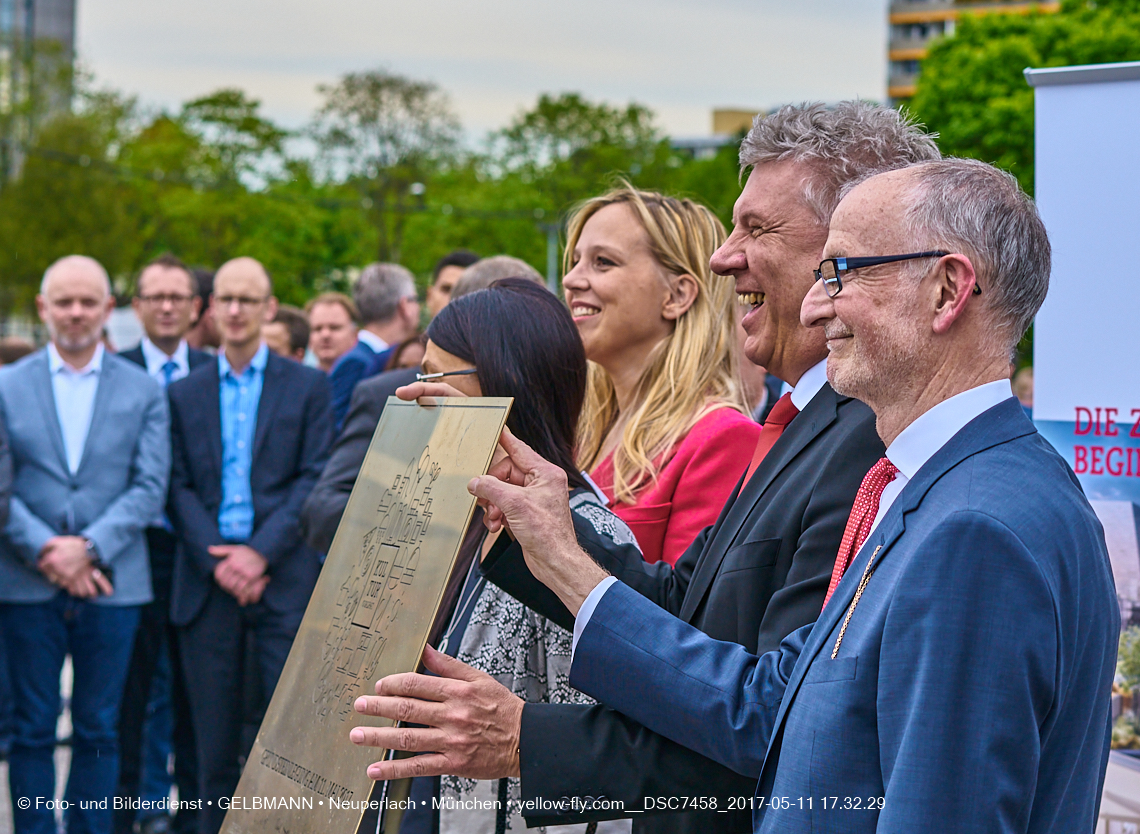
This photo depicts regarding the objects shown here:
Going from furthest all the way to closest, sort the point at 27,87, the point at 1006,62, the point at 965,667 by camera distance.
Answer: the point at 27,87
the point at 1006,62
the point at 965,667

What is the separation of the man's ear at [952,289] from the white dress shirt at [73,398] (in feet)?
16.1

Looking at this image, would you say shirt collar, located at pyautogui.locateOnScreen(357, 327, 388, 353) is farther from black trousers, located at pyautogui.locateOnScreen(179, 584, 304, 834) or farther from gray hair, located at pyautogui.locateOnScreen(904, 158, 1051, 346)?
gray hair, located at pyautogui.locateOnScreen(904, 158, 1051, 346)

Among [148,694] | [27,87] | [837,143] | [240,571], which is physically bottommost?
[148,694]

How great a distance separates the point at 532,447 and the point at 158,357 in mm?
5060

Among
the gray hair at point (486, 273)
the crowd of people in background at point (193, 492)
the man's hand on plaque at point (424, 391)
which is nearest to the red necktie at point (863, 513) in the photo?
the man's hand on plaque at point (424, 391)

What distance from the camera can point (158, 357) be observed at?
711 centimetres

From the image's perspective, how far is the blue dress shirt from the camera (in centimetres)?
577

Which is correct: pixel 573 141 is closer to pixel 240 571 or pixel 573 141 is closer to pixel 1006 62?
pixel 1006 62

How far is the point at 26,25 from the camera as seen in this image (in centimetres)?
8481

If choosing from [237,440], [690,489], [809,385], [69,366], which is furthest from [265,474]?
[809,385]

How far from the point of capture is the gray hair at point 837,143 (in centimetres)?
235

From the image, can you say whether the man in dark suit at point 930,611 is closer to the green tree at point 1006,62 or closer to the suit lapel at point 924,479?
the suit lapel at point 924,479

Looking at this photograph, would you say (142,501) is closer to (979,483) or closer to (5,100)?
(979,483)

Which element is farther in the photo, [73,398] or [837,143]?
[73,398]
